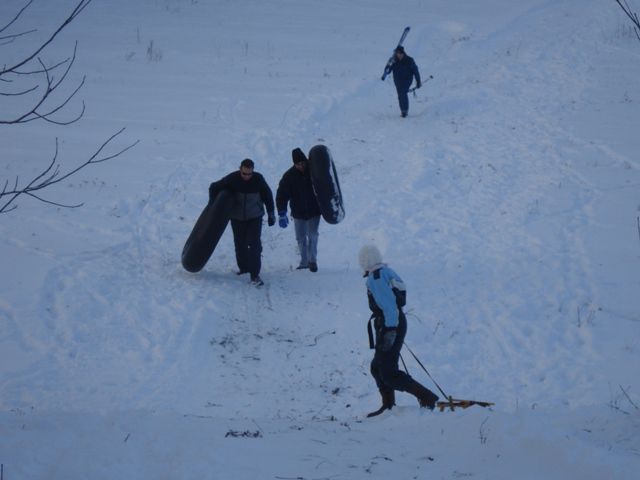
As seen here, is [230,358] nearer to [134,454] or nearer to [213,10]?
[134,454]

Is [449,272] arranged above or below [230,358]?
above

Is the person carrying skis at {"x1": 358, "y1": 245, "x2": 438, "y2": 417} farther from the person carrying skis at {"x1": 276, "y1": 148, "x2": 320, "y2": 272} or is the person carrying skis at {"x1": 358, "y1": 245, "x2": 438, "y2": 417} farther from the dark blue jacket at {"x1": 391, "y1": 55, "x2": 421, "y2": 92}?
the dark blue jacket at {"x1": 391, "y1": 55, "x2": 421, "y2": 92}

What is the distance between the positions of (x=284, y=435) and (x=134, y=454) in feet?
3.89

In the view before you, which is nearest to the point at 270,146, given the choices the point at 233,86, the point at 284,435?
the point at 233,86

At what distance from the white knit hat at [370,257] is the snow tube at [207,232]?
3.42m

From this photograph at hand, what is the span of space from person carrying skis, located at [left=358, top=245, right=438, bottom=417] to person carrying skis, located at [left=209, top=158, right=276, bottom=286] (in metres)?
3.23

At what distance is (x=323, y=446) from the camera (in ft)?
16.5

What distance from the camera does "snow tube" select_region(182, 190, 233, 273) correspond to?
29.1 feet

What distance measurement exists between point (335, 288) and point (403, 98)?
8.13 meters

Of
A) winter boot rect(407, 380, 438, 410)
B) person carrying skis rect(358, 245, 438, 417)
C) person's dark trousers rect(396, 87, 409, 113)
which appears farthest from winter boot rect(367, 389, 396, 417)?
person's dark trousers rect(396, 87, 409, 113)

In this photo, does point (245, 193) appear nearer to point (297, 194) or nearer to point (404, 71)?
point (297, 194)

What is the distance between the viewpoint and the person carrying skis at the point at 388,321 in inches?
228

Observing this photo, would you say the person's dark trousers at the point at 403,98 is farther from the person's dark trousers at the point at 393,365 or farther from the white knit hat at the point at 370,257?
the person's dark trousers at the point at 393,365

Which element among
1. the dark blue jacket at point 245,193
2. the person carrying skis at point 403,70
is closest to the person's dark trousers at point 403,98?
the person carrying skis at point 403,70
